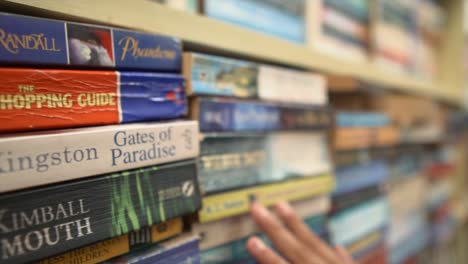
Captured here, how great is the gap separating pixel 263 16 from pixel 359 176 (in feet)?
1.43

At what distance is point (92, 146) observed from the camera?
30 centimetres

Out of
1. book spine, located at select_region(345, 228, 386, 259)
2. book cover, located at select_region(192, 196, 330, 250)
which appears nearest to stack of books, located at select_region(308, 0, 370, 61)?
book cover, located at select_region(192, 196, 330, 250)

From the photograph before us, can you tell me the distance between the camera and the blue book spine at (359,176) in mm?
686

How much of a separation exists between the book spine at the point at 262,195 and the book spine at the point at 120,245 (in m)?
0.05

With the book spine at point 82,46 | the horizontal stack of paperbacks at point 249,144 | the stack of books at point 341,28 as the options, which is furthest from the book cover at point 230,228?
the stack of books at point 341,28

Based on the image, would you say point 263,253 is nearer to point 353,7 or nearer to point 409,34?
point 353,7

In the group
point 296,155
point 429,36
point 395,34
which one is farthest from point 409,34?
point 296,155

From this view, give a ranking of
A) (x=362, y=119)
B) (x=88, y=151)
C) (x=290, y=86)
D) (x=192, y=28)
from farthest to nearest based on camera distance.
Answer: (x=362, y=119), (x=290, y=86), (x=192, y=28), (x=88, y=151)

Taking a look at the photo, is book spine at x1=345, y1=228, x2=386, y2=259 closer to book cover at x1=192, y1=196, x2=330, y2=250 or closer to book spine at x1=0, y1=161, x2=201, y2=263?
book cover at x1=192, y1=196, x2=330, y2=250

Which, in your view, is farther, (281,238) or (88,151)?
(281,238)

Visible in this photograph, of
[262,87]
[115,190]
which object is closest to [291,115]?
[262,87]

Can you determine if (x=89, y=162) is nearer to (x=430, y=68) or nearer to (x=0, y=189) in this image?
(x=0, y=189)

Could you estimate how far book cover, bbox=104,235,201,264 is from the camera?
344mm

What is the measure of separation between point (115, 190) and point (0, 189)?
0.32 feet
